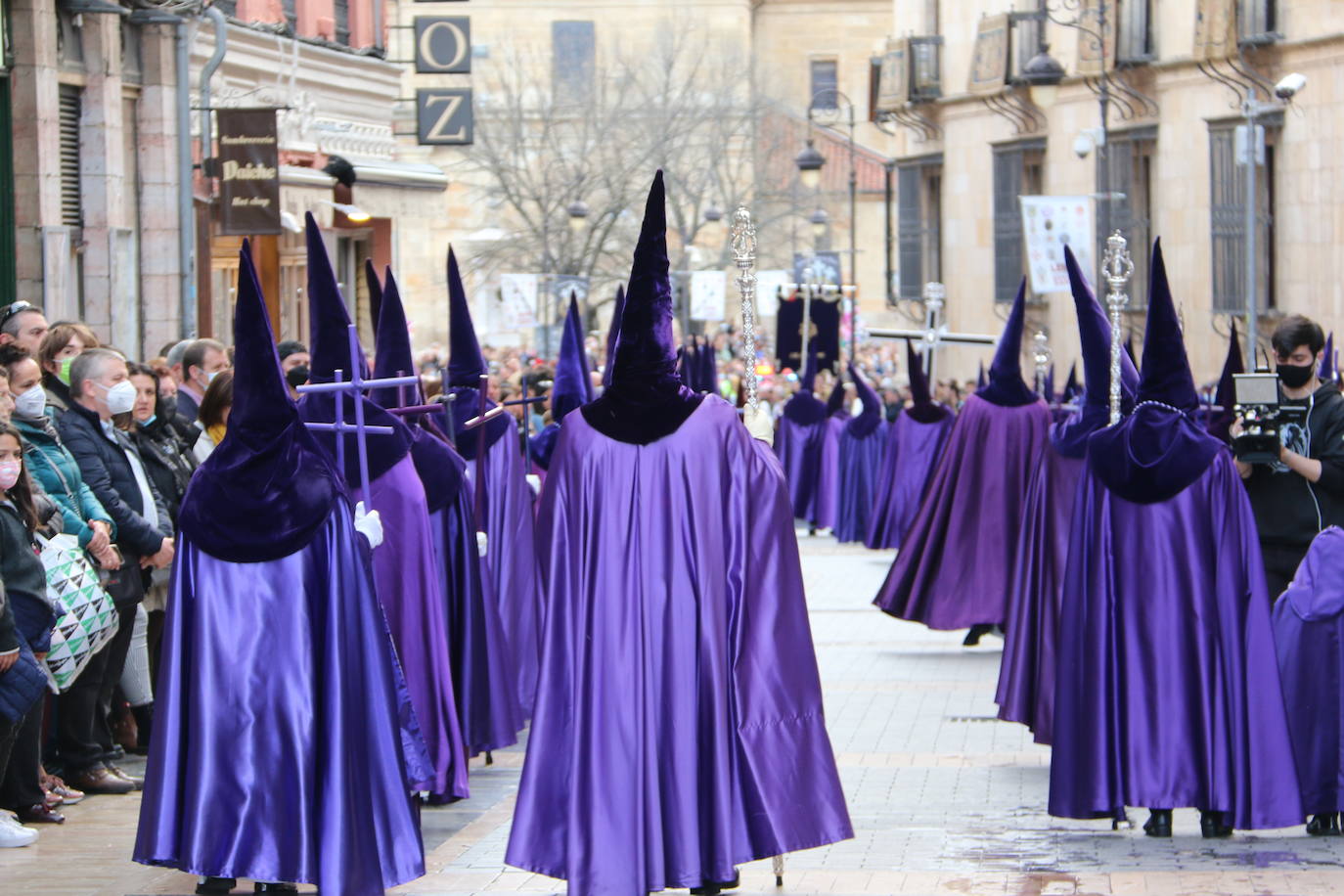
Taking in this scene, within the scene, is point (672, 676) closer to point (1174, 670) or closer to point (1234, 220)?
point (1174, 670)

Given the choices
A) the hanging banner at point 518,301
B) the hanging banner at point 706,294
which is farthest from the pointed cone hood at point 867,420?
the hanging banner at point 706,294

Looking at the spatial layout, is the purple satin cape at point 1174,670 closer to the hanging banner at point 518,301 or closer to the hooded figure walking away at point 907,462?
the hooded figure walking away at point 907,462

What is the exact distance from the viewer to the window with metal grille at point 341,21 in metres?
26.4

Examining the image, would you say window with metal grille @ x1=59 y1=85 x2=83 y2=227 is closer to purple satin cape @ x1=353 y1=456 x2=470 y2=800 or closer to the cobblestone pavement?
the cobblestone pavement

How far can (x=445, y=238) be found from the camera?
67812mm

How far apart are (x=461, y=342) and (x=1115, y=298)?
3.22 meters

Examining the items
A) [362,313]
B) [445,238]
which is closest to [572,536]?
[362,313]

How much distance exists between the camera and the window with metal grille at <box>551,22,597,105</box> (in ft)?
203

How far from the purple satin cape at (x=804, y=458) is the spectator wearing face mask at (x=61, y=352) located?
1860cm

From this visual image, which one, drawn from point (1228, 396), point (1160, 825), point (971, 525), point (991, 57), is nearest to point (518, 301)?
point (991, 57)

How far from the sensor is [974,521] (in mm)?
15086

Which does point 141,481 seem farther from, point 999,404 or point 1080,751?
point 999,404

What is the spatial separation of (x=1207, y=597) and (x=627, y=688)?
8.27 feet

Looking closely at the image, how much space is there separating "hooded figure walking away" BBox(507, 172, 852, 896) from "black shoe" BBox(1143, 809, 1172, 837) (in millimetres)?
1983
